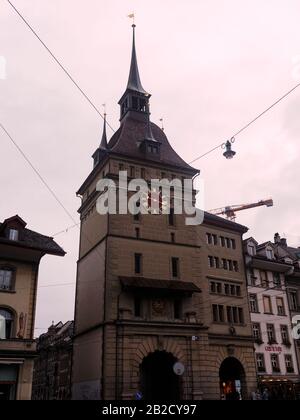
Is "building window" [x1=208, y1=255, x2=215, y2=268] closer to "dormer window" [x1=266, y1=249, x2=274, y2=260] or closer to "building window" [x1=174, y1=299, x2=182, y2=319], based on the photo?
"building window" [x1=174, y1=299, x2=182, y2=319]

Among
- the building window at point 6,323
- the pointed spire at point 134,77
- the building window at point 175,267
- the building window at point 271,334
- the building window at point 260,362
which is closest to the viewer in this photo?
the building window at point 6,323

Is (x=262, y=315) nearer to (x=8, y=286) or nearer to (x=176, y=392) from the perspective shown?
(x=176, y=392)

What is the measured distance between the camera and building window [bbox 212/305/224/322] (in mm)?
42994

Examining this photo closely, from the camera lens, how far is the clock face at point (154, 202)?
43.1 meters

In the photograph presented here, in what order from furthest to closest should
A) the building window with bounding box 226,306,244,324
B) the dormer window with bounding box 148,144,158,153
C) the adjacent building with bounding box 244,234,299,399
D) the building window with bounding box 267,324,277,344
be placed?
the dormer window with bounding box 148,144,158,153
the building window with bounding box 267,324,277,344
the building window with bounding box 226,306,244,324
the adjacent building with bounding box 244,234,299,399

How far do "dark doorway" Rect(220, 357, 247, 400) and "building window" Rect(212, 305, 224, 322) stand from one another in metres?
3.78

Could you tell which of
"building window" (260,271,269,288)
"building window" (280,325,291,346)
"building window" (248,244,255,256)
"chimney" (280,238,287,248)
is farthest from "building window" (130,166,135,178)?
"chimney" (280,238,287,248)

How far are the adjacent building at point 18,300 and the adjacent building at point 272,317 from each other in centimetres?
2343

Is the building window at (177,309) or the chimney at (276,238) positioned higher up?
the chimney at (276,238)

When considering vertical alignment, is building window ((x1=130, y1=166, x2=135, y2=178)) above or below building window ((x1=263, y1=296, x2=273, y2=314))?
above

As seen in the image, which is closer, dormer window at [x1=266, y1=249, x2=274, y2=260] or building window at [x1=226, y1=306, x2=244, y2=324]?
building window at [x1=226, y1=306, x2=244, y2=324]

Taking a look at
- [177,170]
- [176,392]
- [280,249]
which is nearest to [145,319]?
[176,392]

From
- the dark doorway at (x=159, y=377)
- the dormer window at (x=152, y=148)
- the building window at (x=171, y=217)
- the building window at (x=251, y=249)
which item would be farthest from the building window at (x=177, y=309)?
the dormer window at (x=152, y=148)

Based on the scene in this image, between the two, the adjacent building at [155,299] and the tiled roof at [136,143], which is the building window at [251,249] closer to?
the adjacent building at [155,299]
